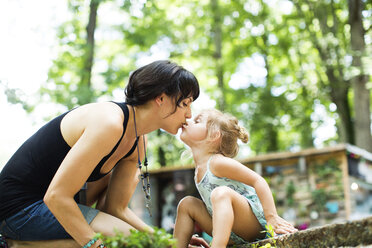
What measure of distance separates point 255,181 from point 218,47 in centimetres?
1213

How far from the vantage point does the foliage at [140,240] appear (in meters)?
1.33

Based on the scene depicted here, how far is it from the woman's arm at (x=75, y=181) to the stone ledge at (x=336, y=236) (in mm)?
913

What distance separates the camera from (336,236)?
1.62 metres

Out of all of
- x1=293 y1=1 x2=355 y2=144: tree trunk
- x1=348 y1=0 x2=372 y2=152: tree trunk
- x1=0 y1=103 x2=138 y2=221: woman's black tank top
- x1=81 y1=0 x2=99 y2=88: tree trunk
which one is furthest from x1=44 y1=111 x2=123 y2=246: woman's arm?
x1=293 y1=1 x2=355 y2=144: tree trunk

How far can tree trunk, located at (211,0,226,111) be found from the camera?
1338 cm

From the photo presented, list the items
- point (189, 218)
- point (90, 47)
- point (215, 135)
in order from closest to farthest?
1. point (189, 218)
2. point (215, 135)
3. point (90, 47)

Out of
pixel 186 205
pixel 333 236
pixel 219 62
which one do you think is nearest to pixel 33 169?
pixel 186 205

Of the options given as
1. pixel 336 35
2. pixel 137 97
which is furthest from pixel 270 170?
pixel 137 97

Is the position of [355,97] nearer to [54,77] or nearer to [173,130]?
[54,77]

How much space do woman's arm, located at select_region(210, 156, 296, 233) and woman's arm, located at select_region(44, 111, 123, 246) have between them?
0.82 metres

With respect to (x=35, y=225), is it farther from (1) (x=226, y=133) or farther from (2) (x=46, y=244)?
(1) (x=226, y=133)

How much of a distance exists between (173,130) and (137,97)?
13.2 inches

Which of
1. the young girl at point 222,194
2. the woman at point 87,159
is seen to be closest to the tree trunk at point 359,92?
the young girl at point 222,194

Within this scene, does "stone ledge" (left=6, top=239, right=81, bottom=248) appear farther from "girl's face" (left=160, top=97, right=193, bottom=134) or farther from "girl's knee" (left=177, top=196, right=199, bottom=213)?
"girl's face" (left=160, top=97, right=193, bottom=134)
